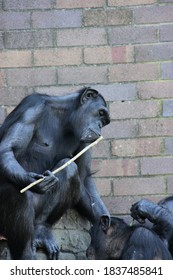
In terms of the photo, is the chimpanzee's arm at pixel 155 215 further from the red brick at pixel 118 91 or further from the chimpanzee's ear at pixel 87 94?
the red brick at pixel 118 91

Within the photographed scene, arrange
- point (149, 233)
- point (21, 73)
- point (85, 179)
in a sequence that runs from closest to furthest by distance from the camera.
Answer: point (149, 233) → point (85, 179) → point (21, 73)

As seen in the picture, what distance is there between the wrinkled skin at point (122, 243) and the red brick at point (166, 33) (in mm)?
1518

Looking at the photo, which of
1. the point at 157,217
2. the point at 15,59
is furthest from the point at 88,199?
the point at 15,59

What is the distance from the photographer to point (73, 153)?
612 centimetres

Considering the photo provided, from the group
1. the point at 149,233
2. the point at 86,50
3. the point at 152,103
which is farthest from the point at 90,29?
the point at 149,233

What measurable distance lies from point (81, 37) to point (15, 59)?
0.47 meters

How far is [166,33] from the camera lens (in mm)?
7008

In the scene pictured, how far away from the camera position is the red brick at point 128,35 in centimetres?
700

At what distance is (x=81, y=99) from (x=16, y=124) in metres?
0.45

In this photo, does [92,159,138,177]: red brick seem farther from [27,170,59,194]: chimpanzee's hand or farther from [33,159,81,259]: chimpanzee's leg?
[27,170,59,194]: chimpanzee's hand

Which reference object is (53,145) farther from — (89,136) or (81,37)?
(81,37)

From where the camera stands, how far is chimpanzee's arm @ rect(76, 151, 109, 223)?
6.27m
